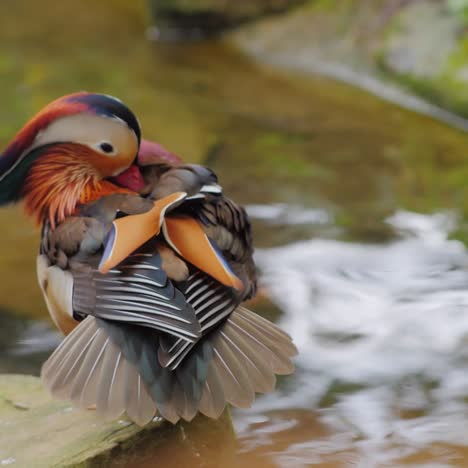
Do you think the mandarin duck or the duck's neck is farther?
the duck's neck

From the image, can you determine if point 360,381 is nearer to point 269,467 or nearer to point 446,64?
point 269,467

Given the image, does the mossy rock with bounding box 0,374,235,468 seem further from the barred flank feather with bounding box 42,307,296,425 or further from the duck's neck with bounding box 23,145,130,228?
the duck's neck with bounding box 23,145,130,228

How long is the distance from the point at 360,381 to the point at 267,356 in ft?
2.38

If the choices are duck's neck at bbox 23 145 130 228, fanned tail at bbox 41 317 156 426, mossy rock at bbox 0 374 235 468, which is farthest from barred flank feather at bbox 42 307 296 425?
duck's neck at bbox 23 145 130 228

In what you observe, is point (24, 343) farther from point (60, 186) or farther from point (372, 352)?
point (372, 352)

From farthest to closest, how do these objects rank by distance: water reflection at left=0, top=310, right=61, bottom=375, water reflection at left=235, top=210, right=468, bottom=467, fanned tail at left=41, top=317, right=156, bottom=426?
water reflection at left=0, top=310, right=61, bottom=375 < water reflection at left=235, top=210, right=468, bottom=467 < fanned tail at left=41, top=317, right=156, bottom=426

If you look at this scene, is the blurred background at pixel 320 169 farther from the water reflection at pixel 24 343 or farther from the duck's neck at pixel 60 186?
the duck's neck at pixel 60 186

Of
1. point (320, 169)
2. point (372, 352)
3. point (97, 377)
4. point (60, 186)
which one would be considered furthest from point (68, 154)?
point (320, 169)

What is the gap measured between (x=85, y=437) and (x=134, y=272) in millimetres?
481

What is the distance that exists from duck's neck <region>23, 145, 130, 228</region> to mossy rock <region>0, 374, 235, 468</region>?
0.57 meters

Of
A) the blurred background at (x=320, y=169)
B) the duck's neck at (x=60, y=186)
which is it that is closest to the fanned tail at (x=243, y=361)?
the blurred background at (x=320, y=169)

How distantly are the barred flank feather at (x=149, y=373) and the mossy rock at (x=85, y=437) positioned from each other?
109 millimetres

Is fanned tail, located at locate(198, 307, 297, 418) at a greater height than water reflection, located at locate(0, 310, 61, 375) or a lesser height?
greater

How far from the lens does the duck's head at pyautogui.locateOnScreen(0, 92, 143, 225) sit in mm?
2846
